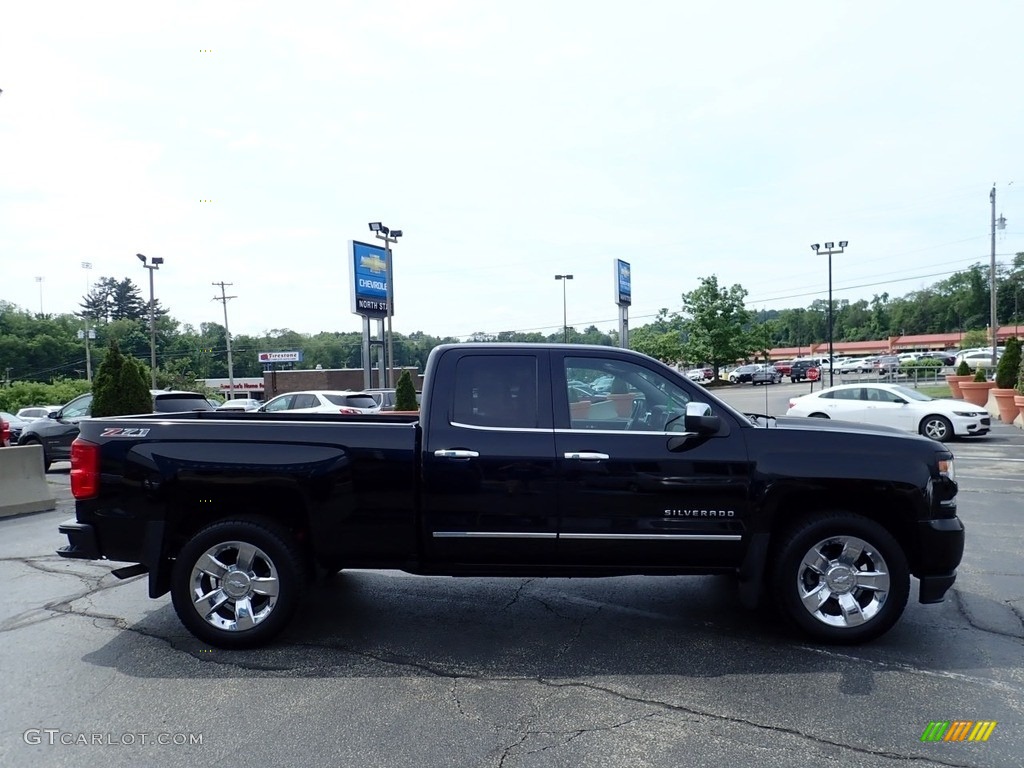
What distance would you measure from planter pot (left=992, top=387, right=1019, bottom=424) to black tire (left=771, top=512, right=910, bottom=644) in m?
19.7

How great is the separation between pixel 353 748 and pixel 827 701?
2.46 m

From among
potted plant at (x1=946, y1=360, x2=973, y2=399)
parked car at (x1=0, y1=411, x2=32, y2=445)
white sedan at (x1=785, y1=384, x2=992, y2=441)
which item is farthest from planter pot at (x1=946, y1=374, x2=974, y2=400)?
parked car at (x1=0, y1=411, x2=32, y2=445)

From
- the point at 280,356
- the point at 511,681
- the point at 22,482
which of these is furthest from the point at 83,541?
the point at 280,356

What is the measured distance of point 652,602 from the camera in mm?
5629

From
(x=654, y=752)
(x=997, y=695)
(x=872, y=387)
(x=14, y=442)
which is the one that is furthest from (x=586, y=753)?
(x=14, y=442)

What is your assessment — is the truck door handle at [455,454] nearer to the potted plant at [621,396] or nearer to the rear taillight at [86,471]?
the potted plant at [621,396]

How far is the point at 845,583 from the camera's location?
15.4 ft

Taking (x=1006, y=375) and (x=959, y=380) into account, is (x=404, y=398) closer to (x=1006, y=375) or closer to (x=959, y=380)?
(x=1006, y=375)

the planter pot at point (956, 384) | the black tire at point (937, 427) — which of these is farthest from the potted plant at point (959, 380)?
the black tire at point (937, 427)

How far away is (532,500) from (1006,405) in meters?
21.8

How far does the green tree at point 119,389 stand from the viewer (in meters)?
15.6

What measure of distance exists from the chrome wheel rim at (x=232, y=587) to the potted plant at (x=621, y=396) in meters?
2.45

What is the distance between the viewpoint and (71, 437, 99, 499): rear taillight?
4.83 m

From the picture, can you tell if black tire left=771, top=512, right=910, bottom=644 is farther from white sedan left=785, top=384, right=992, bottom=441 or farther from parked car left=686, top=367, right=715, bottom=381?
parked car left=686, top=367, right=715, bottom=381
